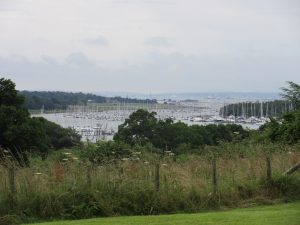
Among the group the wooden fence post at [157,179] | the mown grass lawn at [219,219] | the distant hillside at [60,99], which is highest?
the distant hillside at [60,99]

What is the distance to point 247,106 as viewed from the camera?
311 feet

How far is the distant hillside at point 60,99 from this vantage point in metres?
113

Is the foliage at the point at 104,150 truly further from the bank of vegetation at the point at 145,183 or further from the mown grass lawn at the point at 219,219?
the mown grass lawn at the point at 219,219

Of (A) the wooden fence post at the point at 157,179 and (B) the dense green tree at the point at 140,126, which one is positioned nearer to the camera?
(A) the wooden fence post at the point at 157,179

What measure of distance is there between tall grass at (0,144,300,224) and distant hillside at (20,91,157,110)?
95.2 meters

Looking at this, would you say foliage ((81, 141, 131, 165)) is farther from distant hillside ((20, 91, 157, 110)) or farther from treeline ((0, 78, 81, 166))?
distant hillside ((20, 91, 157, 110))

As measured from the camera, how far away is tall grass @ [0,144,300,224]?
12.0 meters

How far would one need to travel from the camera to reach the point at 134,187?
1278 centimetres

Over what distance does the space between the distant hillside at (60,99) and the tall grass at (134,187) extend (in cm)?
9521

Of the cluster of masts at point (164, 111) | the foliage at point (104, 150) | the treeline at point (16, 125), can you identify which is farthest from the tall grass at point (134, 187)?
the cluster of masts at point (164, 111)

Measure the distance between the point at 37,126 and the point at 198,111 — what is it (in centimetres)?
11340

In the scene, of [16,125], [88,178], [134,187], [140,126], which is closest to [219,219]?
[134,187]

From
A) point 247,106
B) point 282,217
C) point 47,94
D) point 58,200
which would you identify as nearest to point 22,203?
point 58,200

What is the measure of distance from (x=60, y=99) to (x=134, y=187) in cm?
13021
